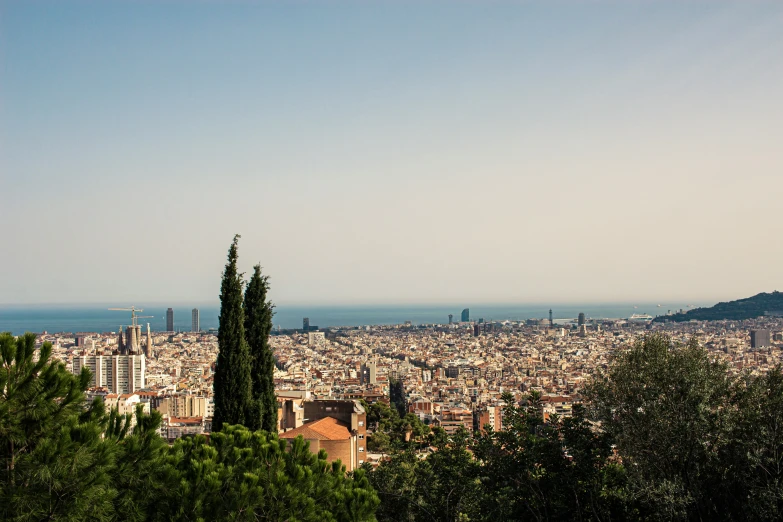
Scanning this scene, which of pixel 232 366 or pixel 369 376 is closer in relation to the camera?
pixel 232 366

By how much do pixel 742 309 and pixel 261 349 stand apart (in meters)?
79.5

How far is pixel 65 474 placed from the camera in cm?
368

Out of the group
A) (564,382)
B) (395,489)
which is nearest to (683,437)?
(395,489)

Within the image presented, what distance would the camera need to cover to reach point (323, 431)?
1421cm

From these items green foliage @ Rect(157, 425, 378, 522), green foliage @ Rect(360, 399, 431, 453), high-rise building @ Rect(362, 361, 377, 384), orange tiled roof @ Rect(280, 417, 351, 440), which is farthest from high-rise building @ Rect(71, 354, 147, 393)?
green foliage @ Rect(157, 425, 378, 522)

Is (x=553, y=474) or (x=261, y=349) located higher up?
(x=261, y=349)

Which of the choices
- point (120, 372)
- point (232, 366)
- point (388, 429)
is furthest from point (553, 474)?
point (120, 372)

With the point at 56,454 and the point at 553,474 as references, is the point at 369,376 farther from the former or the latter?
the point at 56,454

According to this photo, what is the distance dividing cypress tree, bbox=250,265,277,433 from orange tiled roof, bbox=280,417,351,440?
342 cm

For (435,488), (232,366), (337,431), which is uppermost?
(232,366)

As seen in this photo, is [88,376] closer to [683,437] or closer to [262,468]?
[262,468]

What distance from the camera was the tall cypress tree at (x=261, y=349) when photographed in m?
9.41

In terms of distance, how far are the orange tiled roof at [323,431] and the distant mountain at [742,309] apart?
67916 mm

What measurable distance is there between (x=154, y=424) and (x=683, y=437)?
Result: 5.34 meters
